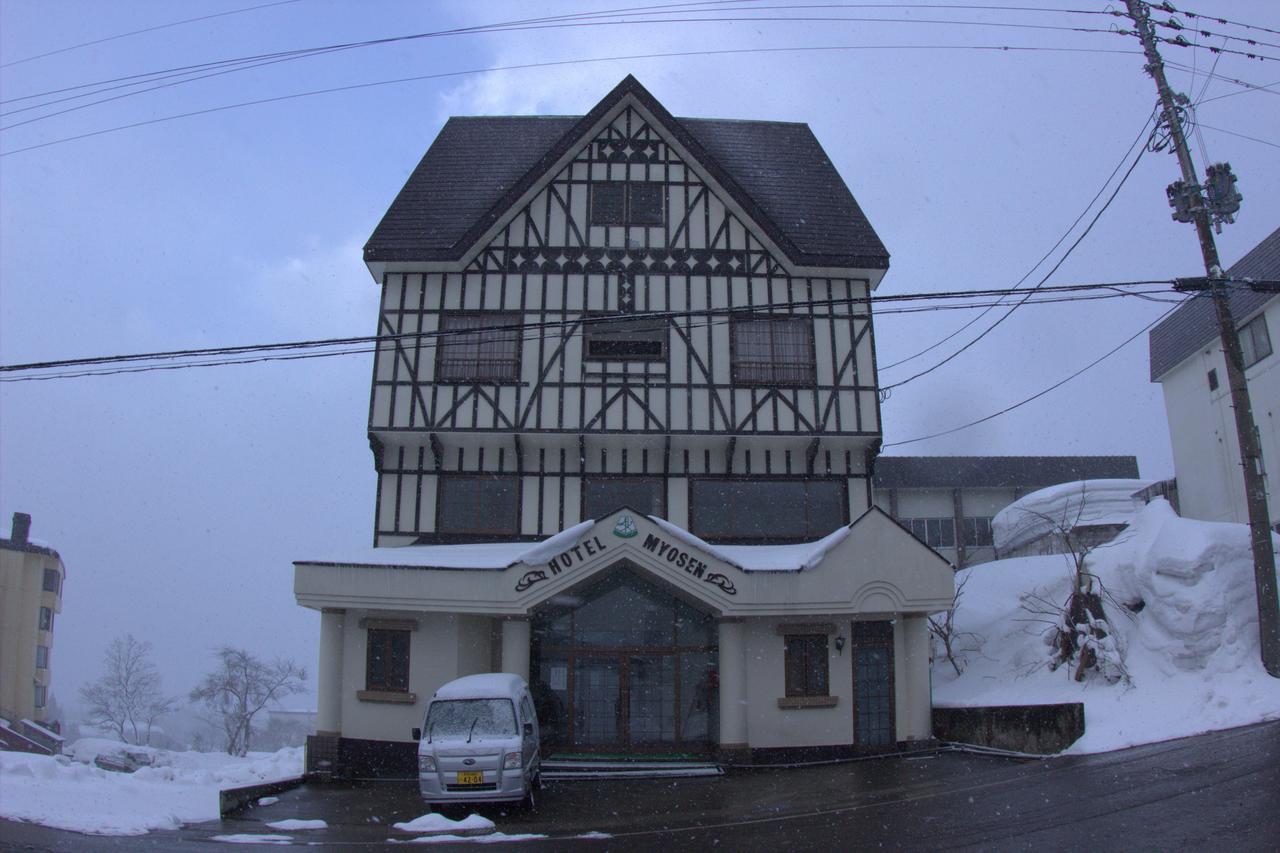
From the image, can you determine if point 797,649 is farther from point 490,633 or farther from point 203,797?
point 203,797

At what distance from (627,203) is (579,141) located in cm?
183

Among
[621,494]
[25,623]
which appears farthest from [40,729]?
[621,494]

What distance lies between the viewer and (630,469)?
20844 millimetres

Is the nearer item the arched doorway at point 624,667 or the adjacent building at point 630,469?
the adjacent building at point 630,469

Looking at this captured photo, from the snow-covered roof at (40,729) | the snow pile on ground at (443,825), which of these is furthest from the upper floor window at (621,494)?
the snow-covered roof at (40,729)

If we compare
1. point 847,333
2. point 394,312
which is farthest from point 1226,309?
point 394,312

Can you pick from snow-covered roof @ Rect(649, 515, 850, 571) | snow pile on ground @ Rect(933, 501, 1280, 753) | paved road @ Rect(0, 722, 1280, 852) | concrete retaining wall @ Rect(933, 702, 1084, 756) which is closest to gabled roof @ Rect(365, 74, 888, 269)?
snow-covered roof @ Rect(649, 515, 850, 571)

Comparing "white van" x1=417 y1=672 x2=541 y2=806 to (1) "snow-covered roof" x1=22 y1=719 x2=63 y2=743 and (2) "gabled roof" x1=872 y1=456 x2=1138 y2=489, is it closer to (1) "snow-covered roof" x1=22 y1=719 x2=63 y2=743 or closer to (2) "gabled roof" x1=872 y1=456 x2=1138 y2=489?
(2) "gabled roof" x1=872 y1=456 x2=1138 y2=489

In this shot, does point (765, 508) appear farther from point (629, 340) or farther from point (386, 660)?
point (386, 660)

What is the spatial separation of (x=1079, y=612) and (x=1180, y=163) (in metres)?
8.06

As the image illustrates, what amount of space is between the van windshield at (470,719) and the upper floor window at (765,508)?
308 inches

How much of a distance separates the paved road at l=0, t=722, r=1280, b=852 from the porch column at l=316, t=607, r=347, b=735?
2.22 m

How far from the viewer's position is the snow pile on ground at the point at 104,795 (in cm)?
1160

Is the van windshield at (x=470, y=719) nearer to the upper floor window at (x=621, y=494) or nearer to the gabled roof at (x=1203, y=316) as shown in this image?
the upper floor window at (x=621, y=494)
